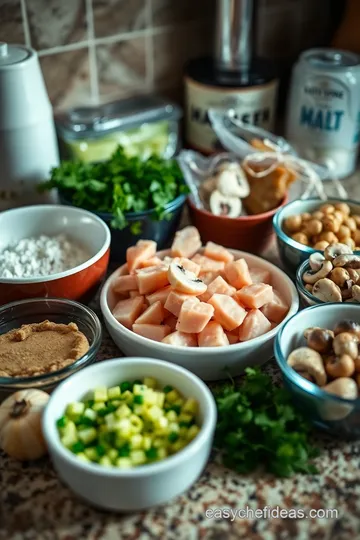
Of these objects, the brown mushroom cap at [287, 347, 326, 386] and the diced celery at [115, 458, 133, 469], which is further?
the brown mushroom cap at [287, 347, 326, 386]

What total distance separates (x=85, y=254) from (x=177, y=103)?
68 centimetres

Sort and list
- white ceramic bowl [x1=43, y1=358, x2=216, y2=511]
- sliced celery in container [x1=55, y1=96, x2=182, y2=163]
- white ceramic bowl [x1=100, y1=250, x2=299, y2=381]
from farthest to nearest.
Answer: sliced celery in container [x1=55, y1=96, x2=182, y2=163], white ceramic bowl [x1=100, y1=250, x2=299, y2=381], white ceramic bowl [x1=43, y1=358, x2=216, y2=511]

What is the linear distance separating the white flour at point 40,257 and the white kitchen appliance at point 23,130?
135 millimetres

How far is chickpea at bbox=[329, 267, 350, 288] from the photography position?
3.42ft

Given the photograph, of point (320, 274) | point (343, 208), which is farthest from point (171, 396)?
point (343, 208)

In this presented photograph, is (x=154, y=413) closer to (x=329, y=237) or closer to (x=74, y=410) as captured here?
(x=74, y=410)

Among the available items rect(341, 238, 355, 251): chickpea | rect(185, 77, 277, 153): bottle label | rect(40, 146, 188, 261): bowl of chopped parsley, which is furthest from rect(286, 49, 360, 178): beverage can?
rect(40, 146, 188, 261): bowl of chopped parsley

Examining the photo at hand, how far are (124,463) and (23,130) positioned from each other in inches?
27.3

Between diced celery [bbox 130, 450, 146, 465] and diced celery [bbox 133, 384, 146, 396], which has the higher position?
diced celery [bbox 133, 384, 146, 396]

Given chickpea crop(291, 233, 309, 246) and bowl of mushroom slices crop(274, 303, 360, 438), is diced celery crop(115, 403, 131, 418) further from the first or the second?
chickpea crop(291, 233, 309, 246)

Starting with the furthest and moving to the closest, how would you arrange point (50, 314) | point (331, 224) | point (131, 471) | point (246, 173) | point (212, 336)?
point (246, 173), point (331, 224), point (50, 314), point (212, 336), point (131, 471)

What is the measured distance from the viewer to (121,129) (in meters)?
1.46

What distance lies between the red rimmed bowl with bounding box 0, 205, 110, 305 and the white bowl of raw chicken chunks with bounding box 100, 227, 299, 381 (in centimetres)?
4

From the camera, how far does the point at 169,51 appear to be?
162 centimetres
